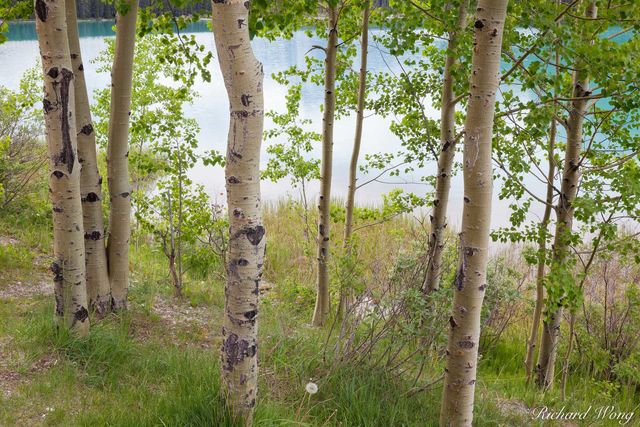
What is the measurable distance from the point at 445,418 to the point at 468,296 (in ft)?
2.76

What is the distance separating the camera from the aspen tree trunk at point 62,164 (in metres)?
4.14

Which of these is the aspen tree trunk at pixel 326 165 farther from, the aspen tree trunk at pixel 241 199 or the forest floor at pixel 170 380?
the aspen tree trunk at pixel 241 199

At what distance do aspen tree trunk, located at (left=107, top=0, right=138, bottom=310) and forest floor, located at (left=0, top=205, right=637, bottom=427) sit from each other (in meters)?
0.41

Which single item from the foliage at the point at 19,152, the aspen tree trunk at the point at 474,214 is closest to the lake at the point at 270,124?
the foliage at the point at 19,152

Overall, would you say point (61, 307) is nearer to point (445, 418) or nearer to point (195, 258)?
point (445, 418)

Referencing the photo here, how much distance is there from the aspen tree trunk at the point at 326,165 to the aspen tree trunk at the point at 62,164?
291 centimetres

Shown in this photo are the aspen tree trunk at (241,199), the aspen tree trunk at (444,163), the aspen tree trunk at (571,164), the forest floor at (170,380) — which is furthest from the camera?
the aspen tree trunk at (444,163)

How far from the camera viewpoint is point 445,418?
3.80 m

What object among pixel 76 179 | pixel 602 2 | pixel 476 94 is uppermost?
pixel 602 2

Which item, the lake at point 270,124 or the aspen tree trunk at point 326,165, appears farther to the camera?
the lake at point 270,124

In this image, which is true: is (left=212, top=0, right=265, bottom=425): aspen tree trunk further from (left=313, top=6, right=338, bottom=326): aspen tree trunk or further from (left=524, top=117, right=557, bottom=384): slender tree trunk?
(left=313, top=6, right=338, bottom=326): aspen tree trunk

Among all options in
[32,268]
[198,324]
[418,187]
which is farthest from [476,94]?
[418,187]

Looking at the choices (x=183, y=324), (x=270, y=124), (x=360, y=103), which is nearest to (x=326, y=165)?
(x=360, y=103)

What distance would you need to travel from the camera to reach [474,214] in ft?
11.4
